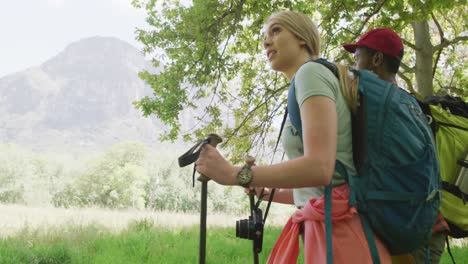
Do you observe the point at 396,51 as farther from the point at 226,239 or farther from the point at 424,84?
the point at 424,84

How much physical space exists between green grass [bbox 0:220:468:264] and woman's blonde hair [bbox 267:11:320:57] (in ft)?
16.1

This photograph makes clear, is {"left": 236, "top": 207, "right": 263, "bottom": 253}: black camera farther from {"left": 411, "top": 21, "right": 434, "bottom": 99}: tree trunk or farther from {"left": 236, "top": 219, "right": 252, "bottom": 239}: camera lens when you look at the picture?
{"left": 411, "top": 21, "right": 434, "bottom": 99}: tree trunk

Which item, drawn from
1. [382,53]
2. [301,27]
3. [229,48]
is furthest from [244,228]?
[229,48]

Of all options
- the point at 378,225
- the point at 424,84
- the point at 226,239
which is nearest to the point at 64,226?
the point at 226,239

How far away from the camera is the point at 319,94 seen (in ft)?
4.54

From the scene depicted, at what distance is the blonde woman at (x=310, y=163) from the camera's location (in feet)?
4.43

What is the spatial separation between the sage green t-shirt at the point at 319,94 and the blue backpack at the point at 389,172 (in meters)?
0.03

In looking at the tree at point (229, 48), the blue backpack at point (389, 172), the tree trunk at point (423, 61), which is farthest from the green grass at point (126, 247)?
the blue backpack at point (389, 172)

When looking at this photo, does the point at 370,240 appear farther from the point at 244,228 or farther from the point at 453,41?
the point at 453,41

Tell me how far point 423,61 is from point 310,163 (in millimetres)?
8911

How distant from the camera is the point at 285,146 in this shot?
1.58 m

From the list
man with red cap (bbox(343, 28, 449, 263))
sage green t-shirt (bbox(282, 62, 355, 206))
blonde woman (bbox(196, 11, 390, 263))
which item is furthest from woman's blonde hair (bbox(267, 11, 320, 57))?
man with red cap (bbox(343, 28, 449, 263))

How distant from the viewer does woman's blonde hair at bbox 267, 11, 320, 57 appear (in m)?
1.73

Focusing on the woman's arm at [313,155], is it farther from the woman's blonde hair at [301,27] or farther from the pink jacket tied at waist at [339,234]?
the woman's blonde hair at [301,27]
